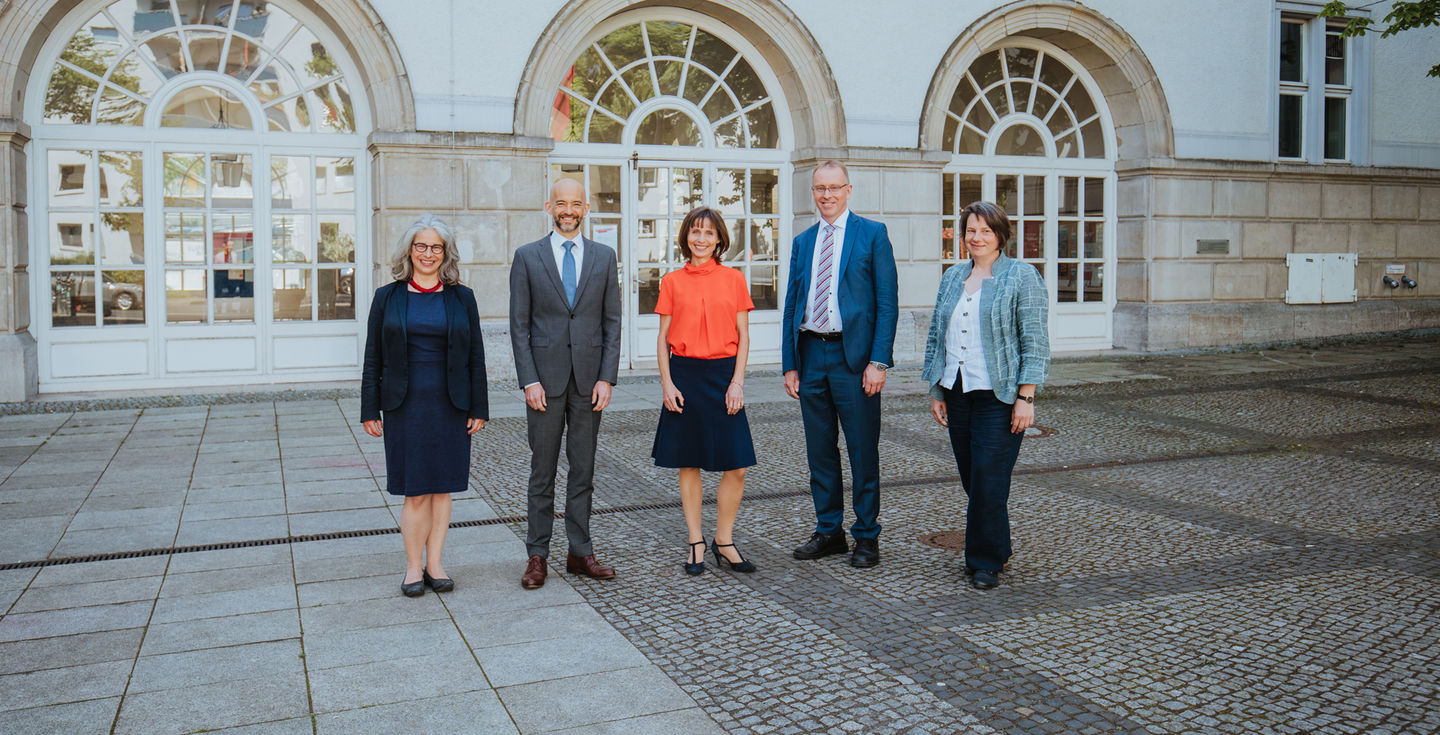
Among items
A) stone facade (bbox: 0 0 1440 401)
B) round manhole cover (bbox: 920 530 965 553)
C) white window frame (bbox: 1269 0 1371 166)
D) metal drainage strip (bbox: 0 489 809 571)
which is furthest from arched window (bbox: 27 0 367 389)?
white window frame (bbox: 1269 0 1371 166)

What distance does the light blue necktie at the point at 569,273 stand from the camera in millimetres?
5004

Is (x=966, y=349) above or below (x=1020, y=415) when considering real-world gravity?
above

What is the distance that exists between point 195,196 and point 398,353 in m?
7.89

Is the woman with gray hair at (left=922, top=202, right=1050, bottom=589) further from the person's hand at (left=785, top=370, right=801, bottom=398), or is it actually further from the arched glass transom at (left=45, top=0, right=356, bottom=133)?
the arched glass transom at (left=45, top=0, right=356, bottom=133)

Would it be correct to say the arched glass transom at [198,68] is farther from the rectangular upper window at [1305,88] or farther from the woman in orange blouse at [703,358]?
the rectangular upper window at [1305,88]

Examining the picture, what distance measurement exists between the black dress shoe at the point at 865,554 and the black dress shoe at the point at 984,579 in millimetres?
489

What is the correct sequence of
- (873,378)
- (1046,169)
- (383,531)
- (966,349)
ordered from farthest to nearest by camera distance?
(1046,169) → (383,531) → (873,378) → (966,349)

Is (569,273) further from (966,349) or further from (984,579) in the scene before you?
(984,579)

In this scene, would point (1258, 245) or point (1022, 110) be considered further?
point (1258, 245)

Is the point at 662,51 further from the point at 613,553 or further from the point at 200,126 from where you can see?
the point at 613,553

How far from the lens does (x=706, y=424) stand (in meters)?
5.06

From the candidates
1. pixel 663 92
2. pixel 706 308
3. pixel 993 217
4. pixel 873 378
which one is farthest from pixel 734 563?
pixel 663 92

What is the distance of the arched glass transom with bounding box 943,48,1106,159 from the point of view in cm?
1445

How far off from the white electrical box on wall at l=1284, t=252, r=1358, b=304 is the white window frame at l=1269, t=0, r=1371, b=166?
1.28 meters
